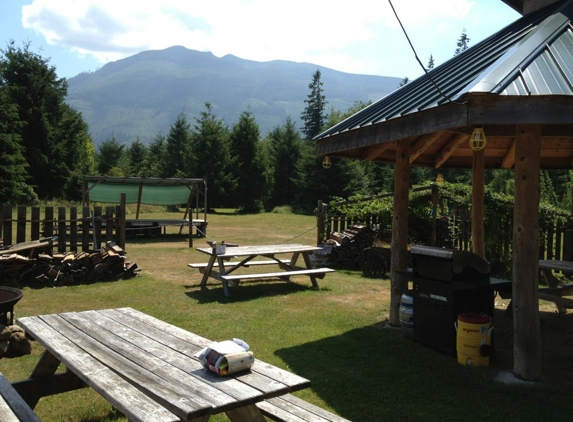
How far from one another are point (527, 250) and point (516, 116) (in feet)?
4.49

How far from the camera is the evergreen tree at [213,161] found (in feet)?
124

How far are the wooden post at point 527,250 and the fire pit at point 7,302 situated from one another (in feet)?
18.2

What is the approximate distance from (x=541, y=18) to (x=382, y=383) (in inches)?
203

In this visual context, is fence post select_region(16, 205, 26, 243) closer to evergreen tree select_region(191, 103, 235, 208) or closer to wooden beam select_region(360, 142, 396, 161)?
wooden beam select_region(360, 142, 396, 161)

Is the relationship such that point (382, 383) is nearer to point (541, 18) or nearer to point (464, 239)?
point (541, 18)

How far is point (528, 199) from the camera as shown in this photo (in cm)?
491

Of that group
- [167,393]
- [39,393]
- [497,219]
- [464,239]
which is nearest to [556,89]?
[167,393]

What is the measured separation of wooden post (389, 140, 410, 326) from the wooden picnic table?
390 cm

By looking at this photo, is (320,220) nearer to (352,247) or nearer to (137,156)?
(352,247)

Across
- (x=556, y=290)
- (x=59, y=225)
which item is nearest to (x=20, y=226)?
(x=59, y=225)

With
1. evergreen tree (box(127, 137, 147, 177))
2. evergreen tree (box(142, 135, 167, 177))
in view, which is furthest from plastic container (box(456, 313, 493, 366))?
evergreen tree (box(127, 137, 147, 177))

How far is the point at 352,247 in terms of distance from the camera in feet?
42.0

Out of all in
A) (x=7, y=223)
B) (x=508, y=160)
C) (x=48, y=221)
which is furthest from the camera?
(x=48, y=221)

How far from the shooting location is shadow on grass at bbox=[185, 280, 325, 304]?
355 inches
